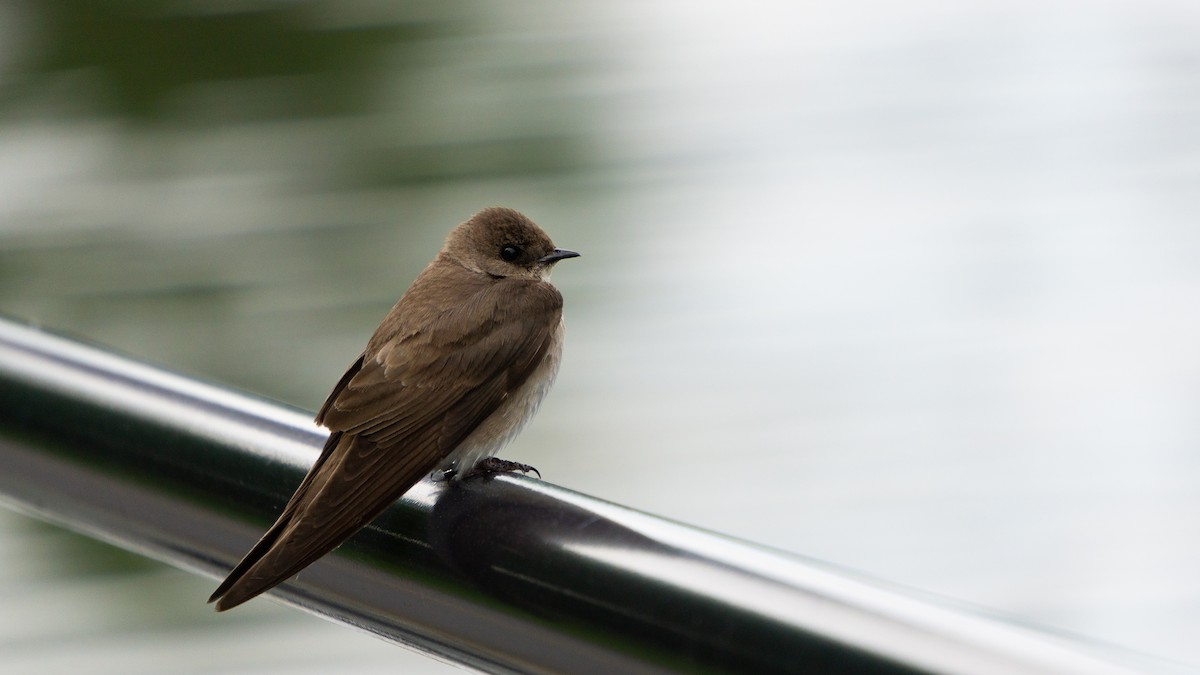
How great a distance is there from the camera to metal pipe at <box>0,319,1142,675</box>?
88 centimetres

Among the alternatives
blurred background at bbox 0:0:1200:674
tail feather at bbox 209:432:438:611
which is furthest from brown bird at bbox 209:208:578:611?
blurred background at bbox 0:0:1200:674

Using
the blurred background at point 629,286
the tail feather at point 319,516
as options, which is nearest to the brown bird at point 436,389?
the tail feather at point 319,516

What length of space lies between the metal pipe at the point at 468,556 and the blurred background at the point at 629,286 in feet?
6.43

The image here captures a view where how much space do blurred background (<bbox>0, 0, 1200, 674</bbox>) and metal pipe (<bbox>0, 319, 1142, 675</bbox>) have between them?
6.43ft

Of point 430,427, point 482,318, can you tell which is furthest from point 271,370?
point 430,427

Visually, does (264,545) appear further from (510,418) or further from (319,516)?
(510,418)

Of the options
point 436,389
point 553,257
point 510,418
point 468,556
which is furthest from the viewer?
point 553,257

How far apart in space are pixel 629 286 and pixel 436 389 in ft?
7.60

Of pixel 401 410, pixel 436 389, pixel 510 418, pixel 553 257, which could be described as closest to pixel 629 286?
pixel 553 257

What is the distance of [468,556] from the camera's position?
1.12 meters

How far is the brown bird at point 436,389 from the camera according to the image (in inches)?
48.4

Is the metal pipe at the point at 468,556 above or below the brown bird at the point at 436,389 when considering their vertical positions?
below

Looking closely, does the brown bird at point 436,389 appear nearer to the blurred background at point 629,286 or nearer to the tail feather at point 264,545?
the tail feather at point 264,545

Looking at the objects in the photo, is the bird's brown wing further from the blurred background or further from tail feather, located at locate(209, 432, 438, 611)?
the blurred background
